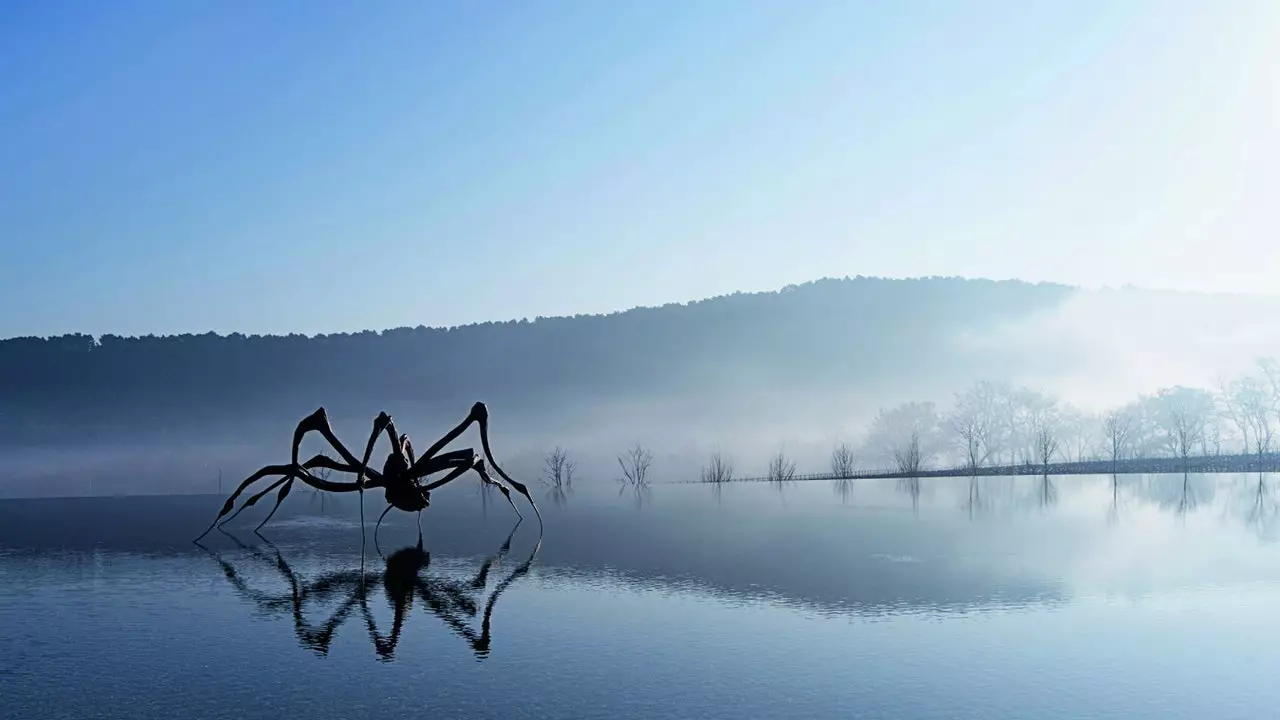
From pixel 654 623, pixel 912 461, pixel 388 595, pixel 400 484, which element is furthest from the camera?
pixel 912 461

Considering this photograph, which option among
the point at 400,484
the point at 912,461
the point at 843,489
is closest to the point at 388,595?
the point at 400,484

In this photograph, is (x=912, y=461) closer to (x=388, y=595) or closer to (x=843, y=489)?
(x=843, y=489)

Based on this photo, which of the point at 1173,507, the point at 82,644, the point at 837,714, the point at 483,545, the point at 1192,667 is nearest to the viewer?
the point at 837,714

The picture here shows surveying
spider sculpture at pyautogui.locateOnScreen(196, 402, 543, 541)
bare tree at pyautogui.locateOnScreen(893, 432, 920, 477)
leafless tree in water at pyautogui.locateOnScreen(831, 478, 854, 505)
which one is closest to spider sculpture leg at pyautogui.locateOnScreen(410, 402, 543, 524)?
spider sculpture at pyautogui.locateOnScreen(196, 402, 543, 541)

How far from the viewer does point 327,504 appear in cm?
2964

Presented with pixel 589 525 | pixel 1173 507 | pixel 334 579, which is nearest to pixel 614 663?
pixel 334 579

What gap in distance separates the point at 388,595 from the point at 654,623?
3.29m

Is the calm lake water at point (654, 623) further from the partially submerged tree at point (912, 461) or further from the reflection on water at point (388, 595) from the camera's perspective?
the partially submerged tree at point (912, 461)

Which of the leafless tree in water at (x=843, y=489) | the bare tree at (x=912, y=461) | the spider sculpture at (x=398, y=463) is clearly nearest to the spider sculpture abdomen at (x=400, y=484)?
the spider sculpture at (x=398, y=463)

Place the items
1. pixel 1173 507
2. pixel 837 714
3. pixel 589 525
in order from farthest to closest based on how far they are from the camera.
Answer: pixel 1173 507
pixel 589 525
pixel 837 714

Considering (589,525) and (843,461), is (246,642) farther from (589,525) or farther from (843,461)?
(843,461)

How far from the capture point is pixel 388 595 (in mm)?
10031

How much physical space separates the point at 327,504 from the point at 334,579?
19506 millimetres

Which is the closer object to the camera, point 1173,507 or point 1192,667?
point 1192,667
